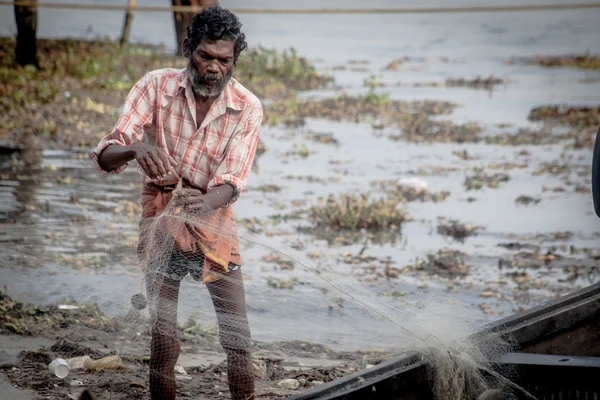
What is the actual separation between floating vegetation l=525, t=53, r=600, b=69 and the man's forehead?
1653 cm

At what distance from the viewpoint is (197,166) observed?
3.61m

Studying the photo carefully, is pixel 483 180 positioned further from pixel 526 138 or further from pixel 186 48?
pixel 186 48

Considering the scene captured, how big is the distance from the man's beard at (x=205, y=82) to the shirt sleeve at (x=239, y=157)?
174 mm

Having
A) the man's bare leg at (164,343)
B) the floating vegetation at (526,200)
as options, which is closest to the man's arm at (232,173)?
the man's bare leg at (164,343)

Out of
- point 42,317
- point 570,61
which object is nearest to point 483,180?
point 42,317

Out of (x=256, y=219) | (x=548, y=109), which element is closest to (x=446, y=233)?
(x=256, y=219)

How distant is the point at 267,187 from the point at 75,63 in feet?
24.0

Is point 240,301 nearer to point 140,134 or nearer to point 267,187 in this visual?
point 140,134

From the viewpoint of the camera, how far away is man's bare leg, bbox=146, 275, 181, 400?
11.5 feet

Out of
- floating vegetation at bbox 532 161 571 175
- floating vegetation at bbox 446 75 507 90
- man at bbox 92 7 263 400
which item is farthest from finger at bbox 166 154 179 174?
floating vegetation at bbox 446 75 507 90

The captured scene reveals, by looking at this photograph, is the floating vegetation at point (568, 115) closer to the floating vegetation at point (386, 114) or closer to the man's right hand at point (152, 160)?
the floating vegetation at point (386, 114)

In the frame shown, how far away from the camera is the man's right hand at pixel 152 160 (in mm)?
3274

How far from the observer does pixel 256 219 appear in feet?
27.0

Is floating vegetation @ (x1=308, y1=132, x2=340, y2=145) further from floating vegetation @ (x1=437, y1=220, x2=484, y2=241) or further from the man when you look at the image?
the man
